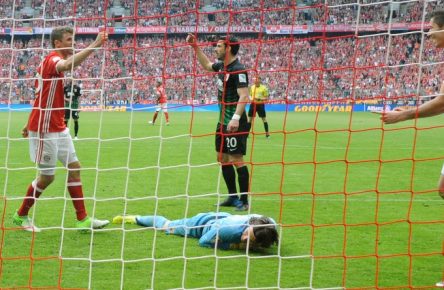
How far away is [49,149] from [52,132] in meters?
0.19

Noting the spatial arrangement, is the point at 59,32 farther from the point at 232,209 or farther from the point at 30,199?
the point at 232,209

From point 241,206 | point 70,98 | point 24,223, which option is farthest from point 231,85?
point 24,223

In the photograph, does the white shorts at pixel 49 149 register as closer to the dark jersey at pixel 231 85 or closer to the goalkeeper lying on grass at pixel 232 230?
the goalkeeper lying on grass at pixel 232 230

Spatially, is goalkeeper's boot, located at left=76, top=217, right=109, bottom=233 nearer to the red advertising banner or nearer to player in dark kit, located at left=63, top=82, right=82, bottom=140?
player in dark kit, located at left=63, top=82, right=82, bottom=140

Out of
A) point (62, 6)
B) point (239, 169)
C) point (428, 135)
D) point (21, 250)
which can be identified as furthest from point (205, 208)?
point (428, 135)

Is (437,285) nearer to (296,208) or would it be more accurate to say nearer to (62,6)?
(296,208)

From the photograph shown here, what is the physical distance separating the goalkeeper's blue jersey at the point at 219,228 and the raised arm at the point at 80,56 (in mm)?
1937

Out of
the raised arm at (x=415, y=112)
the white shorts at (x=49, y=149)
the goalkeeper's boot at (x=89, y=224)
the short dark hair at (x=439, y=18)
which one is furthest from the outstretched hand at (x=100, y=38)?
the short dark hair at (x=439, y=18)

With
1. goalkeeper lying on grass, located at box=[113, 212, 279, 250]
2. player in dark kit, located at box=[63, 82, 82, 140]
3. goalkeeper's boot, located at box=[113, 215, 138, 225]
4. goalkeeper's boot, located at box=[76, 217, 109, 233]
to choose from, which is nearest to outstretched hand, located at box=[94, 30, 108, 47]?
player in dark kit, located at box=[63, 82, 82, 140]

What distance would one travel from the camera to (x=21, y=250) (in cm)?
615

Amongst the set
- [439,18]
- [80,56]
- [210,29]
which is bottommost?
[80,56]

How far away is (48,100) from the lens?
21.7ft

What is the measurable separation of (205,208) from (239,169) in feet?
2.35

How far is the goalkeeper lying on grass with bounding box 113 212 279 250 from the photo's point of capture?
5.82m
